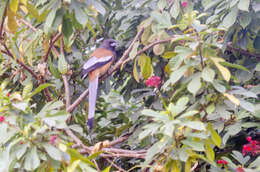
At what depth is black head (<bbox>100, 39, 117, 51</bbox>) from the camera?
3.98m

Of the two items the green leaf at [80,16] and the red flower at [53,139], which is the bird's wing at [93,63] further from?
the red flower at [53,139]

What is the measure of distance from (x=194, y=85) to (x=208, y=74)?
94mm

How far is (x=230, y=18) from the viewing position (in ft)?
8.96

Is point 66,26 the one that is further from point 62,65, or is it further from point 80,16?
point 62,65

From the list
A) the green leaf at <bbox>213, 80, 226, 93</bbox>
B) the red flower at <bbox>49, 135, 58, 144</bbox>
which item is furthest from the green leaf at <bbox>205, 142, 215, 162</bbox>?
the red flower at <bbox>49, 135, 58, 144</bbox>

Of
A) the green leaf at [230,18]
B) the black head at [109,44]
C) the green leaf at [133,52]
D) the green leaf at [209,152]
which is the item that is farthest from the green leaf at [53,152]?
Result: the black head at [109,44]

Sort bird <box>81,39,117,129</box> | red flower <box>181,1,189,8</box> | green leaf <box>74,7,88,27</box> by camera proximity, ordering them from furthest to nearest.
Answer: bird <box>81,39,117,129</box>, red flower <box>181,1,189,8</box>, green leaf <box>74,7,88,27</box>

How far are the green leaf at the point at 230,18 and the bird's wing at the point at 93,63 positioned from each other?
1.51 m

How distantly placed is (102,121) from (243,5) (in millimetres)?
1986

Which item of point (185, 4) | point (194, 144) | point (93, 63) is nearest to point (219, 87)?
point (194, 144)

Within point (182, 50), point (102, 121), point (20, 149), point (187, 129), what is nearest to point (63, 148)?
point (20, 149)

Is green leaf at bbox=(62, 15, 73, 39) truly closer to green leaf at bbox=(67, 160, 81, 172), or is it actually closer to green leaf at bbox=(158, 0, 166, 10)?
green leaf at bbox=(158, 0, 166, 10)

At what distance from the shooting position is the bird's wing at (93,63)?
370cm

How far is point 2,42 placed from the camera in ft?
9.29
